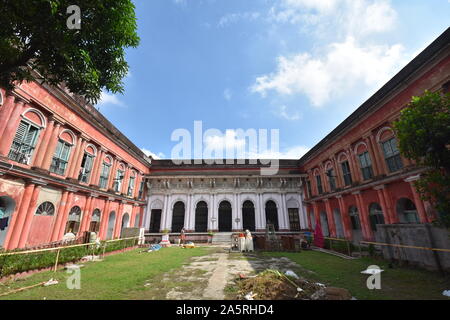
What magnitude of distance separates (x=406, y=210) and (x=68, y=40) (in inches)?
625

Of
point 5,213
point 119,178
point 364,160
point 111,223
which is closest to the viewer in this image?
point 5,213

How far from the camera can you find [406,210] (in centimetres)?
991

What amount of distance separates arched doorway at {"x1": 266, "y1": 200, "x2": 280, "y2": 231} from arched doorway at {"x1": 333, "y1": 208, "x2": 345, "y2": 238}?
592 centimetres

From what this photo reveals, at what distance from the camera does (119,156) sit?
15906 mm

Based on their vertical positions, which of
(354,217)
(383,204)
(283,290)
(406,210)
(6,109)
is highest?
(6,109)

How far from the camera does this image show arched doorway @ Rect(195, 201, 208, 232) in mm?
19591

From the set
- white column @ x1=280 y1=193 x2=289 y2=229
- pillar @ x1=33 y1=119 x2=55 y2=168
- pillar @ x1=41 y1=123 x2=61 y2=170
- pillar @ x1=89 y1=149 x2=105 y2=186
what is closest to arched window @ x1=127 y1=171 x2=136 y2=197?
pillar @ x1=89 y1=149 x2=105 y2=186

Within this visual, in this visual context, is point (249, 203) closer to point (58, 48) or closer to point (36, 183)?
point (36, 183)

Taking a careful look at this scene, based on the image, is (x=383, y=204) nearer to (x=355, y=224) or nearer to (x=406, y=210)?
(x=406, y=210)

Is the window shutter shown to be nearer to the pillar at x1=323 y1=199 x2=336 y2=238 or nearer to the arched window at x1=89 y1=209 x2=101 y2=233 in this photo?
the arched window at x1=89 y1=209 x2=101 y2=233

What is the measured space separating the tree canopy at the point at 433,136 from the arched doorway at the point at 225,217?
54.3 ft

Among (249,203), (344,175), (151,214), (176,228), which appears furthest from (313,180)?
(151,214)

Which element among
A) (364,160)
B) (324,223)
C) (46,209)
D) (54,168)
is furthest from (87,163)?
(324,223)

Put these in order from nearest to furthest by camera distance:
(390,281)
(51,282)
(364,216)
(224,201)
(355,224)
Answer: (390,281) < (51,282) < (364,216) < (355,224) < (224,201)
